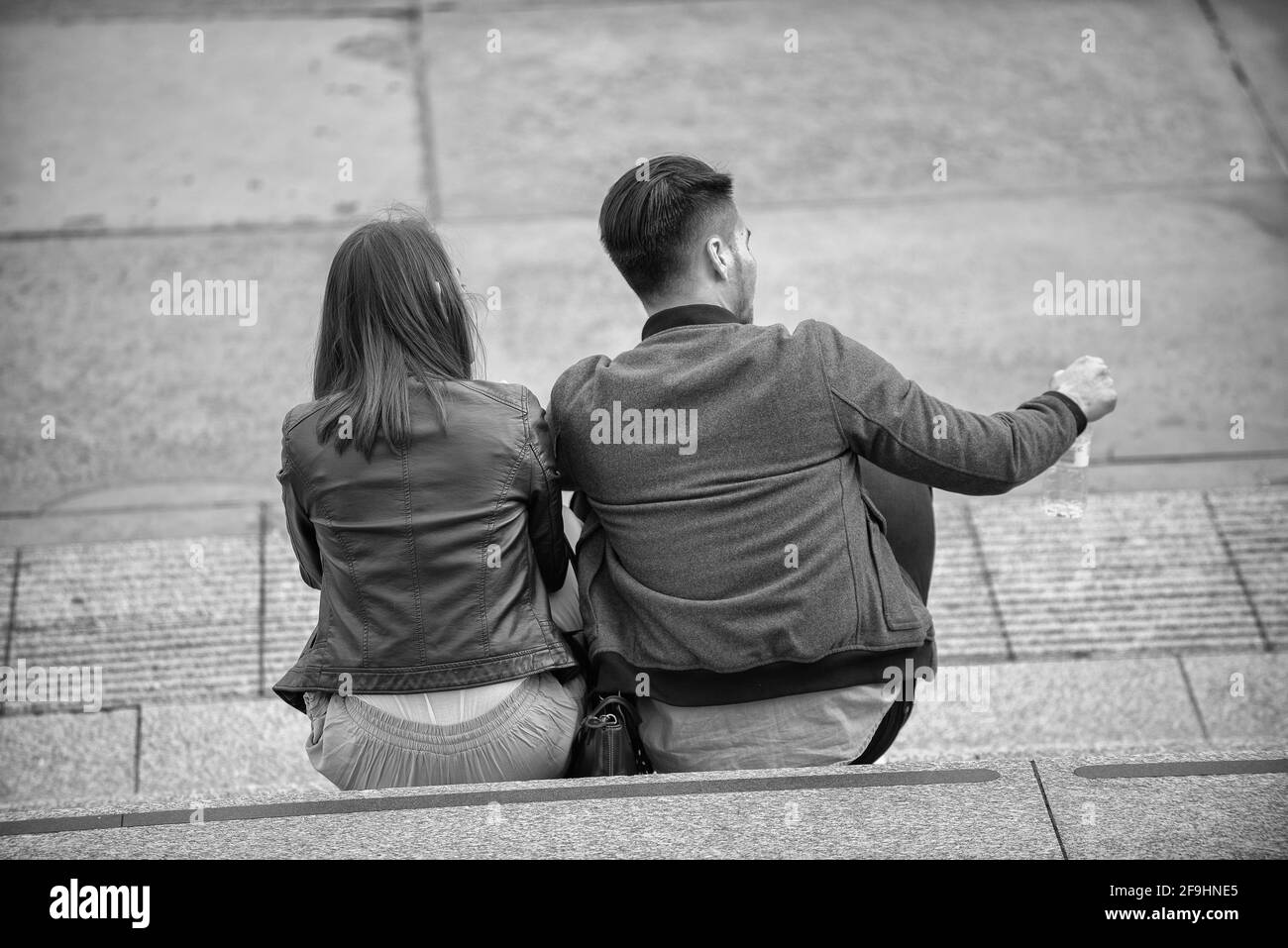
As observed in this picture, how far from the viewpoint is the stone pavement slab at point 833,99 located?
638cm

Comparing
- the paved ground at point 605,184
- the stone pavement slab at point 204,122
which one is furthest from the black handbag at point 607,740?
the stone pavement slab at point 204,122

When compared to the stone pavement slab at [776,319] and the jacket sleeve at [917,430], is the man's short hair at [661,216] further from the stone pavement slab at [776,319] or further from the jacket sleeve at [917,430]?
the stone pavement slab at [776,319]

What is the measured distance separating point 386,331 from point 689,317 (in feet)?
1.90

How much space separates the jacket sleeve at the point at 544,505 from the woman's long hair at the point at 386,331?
177 mm

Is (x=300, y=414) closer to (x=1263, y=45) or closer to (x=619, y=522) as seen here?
(x=619, y=522)

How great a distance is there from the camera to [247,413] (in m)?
5.16

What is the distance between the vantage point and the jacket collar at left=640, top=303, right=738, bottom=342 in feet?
9.26

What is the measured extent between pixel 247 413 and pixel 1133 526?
3029 millimetres

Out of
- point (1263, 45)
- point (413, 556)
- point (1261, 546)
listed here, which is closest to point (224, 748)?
point (413, 556)

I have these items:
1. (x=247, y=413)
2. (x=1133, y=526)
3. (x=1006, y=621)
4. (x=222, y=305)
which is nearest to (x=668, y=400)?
(x=1006, y=621)

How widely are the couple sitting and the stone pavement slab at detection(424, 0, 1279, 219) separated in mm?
3517

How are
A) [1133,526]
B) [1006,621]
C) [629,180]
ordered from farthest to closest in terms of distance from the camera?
[1133,526]
[1006,621]
[629,180]

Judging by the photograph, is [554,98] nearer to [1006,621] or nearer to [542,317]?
[542,317]

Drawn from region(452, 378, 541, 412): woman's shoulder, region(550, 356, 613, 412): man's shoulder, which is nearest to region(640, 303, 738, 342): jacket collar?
region(550, 356, 613, 412): man's shoulder
